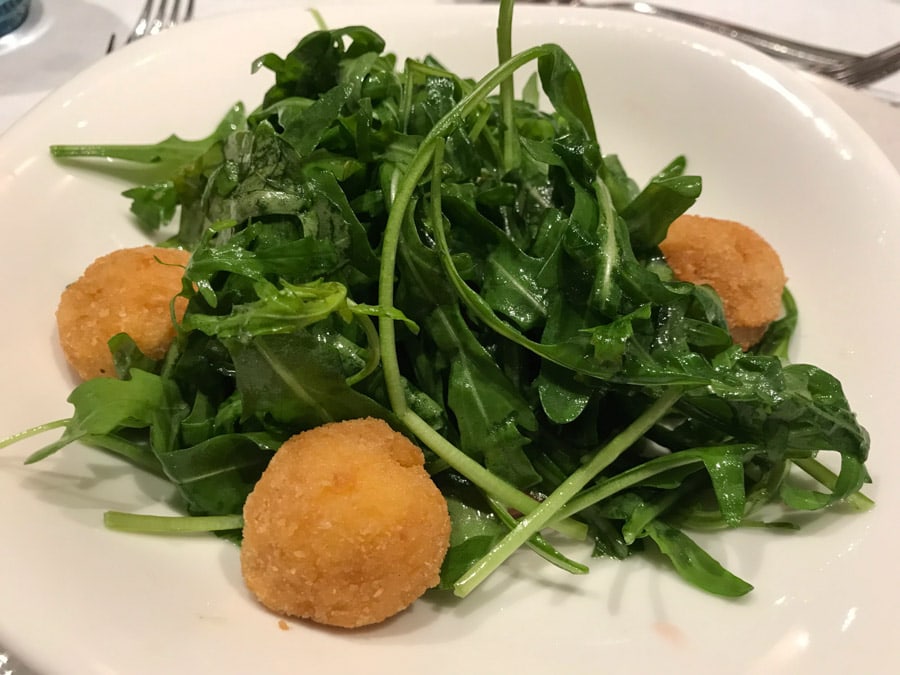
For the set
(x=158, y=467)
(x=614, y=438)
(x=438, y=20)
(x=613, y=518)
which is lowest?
(x=158, y=467)

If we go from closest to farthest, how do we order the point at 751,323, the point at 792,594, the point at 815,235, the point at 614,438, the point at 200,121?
the point at 792,594 < the point at 614,438 < the point at 751,323 < the point at 815,235 < the point at 200,121

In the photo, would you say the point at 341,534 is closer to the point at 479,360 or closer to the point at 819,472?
the point at 479,360

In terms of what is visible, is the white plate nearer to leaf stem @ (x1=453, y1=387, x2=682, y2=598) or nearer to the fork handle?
leaf stem @ (x1=453, y1=387, x2=682, y2=598)

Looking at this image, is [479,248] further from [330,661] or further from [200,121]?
[200,121]

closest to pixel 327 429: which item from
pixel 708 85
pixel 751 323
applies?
pixel 751 323

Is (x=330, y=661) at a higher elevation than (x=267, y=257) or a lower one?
lower

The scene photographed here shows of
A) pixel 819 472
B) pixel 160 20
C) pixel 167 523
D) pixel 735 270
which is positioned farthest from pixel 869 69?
pixel 167 523
